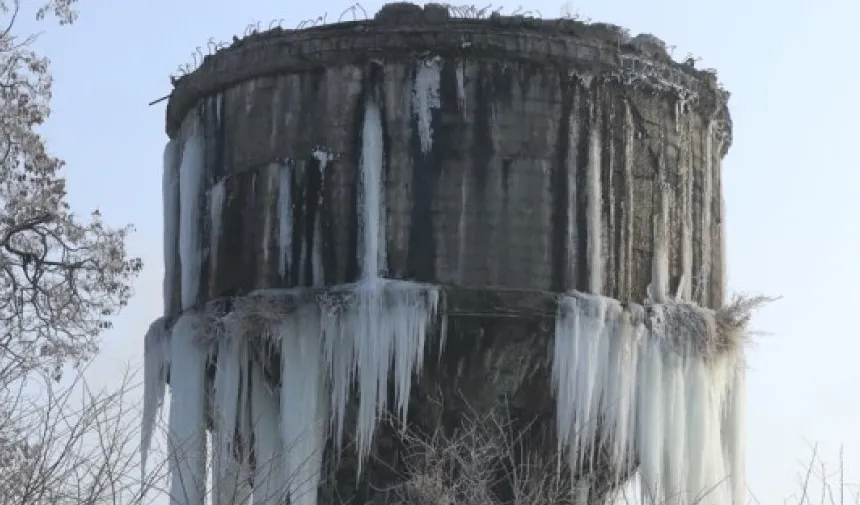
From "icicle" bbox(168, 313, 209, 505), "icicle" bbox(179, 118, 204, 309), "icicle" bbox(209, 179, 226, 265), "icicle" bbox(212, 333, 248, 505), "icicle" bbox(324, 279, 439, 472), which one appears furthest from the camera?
"icicle" bbox(179, 118, 204, 309)

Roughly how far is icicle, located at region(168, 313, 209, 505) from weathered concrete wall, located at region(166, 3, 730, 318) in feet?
1.30

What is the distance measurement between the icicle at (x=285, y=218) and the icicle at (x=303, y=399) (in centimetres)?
54

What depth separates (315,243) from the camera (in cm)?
1619

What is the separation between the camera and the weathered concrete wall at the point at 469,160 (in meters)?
16.0

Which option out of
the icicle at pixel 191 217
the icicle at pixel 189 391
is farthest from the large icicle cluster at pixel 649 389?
the icicle at pixel 191 217

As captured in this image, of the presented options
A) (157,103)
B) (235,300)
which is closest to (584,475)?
(235,300)

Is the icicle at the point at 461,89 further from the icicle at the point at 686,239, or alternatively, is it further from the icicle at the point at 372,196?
the icicle at the point at 686,239

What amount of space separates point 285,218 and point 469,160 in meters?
1.78

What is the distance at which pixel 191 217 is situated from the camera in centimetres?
1741

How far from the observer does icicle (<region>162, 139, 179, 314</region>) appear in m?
17.9

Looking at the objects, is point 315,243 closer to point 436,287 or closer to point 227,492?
point 436,287

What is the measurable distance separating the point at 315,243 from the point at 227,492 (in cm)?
274

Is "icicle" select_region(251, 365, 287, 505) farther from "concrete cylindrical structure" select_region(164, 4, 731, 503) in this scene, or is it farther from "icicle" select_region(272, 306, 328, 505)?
"concrete cylindrical structure" select_region(164, 4, 731, 503)

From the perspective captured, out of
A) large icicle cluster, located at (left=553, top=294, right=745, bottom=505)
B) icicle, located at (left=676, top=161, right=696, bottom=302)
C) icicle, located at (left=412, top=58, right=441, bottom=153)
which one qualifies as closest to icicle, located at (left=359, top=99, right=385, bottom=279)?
icicle, located at (left=412, top=58, right=441, bottom=153)
